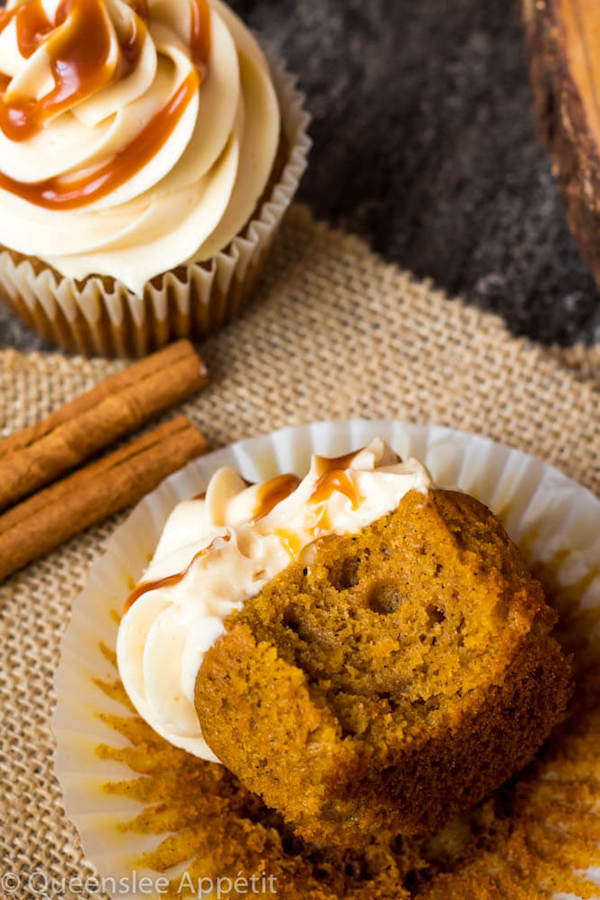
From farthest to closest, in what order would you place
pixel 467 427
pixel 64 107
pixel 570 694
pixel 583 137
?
pixel 467 427, pixel 583 137, pixel 64 107, pixel 570 694

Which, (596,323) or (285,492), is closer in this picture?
(285,492)

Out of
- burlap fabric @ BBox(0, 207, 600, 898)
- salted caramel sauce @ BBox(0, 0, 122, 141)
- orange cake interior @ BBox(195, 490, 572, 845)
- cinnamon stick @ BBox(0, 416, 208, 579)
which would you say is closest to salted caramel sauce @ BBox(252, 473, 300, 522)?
orange cake interior @ BBox(195, 490, 572, 845)

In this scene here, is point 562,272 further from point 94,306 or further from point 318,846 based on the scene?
point 318,846

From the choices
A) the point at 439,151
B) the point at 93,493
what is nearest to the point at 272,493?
the point at 93,493

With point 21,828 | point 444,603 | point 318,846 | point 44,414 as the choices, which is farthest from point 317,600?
point 44,414

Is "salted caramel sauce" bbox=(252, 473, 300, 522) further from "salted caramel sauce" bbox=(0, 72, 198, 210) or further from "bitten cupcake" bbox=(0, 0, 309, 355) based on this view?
"salted caramel sauce" bbox=(0, 72, 198, 210)

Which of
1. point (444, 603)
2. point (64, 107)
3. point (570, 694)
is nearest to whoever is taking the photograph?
point (444, 603)
